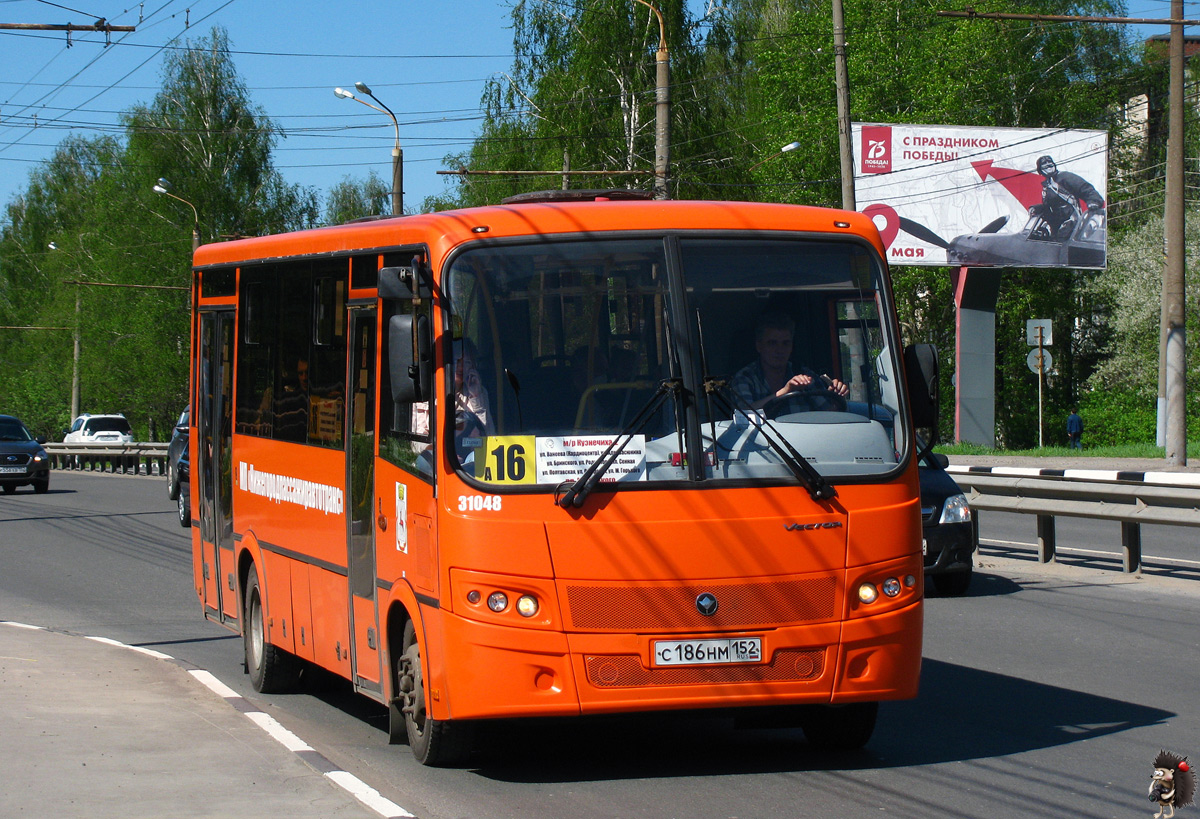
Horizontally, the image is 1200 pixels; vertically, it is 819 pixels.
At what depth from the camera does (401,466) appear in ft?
24.0

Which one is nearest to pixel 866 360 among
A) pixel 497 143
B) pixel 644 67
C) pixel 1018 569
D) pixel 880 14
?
pixel 1018 569

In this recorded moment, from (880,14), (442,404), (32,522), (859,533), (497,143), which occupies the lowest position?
(32,522)

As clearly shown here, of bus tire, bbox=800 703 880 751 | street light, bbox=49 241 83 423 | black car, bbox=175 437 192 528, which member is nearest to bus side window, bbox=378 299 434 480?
bus tire, bbox=800 703 880 751

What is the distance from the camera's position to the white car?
56.7 metres

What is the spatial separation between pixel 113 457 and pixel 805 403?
156 feet

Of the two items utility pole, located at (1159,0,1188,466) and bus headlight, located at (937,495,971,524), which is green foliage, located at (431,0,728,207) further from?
bus headlight, located at (937,495,971,524)

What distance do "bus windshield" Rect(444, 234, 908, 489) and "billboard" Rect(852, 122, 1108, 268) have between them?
108 feet

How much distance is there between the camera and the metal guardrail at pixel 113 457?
153 ft

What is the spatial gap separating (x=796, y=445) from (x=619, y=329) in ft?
2.93

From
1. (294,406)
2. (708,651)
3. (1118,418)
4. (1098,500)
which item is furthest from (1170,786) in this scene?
(1118,418)

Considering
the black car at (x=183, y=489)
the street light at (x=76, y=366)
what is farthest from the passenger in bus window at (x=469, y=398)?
the street light at (x=76, y=366)

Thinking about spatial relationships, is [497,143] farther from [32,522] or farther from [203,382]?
[203,382]

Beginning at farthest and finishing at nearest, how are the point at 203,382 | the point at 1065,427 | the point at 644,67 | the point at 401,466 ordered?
the point at 1065,427 → the point at 644,67 → the point at 203,382 → the point at 401,466

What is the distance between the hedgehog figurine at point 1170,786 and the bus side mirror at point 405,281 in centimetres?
349
